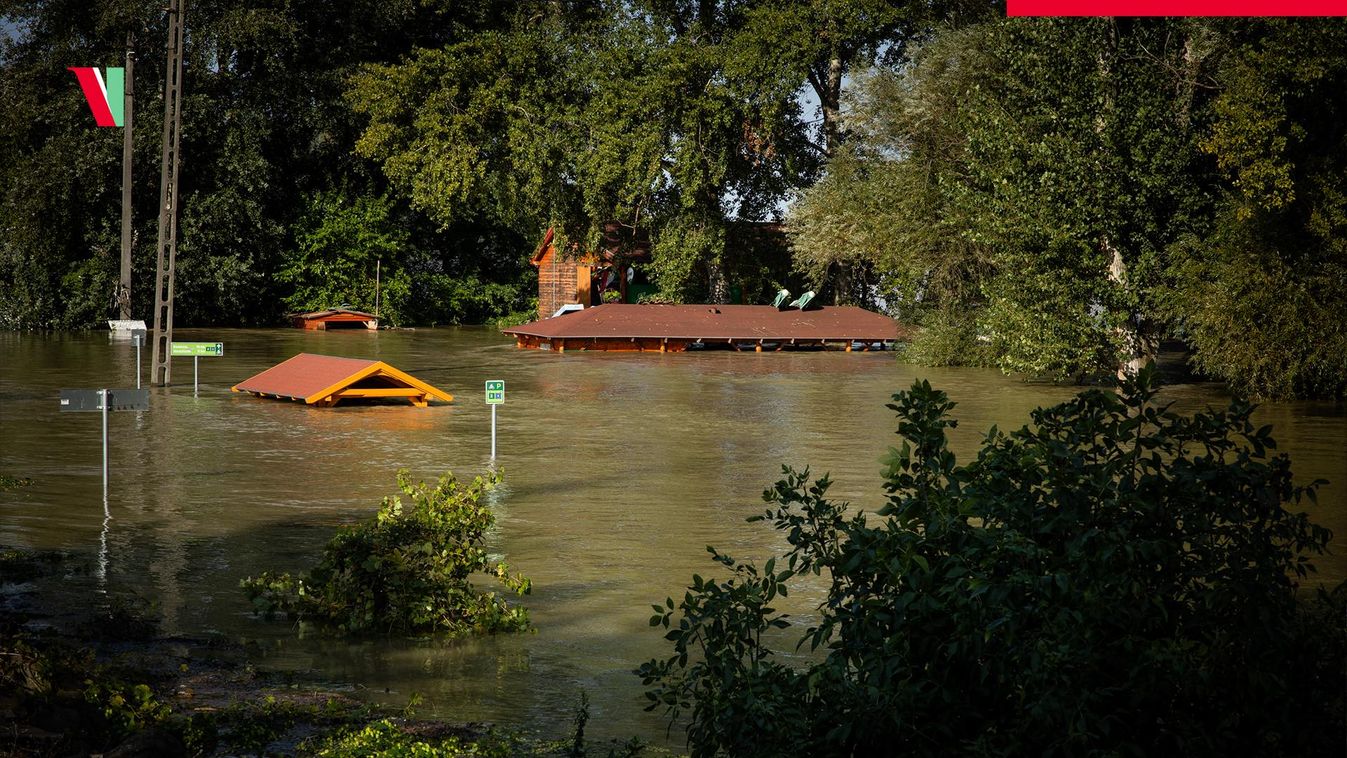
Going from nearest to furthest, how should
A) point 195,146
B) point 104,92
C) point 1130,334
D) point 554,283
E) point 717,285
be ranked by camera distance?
point 1130,334, point 104,92, point 717,285, point 195,146, point 554,283

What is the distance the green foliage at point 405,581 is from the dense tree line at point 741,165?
17.4 meters

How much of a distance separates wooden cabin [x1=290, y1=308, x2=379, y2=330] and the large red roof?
12.3m

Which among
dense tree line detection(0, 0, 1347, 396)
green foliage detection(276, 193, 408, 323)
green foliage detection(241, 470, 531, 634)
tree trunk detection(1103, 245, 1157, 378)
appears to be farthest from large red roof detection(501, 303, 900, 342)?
green foliage detection(241, 470, 531, 634)

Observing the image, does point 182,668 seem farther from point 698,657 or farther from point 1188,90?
point 1188,90

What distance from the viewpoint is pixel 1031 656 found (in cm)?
454

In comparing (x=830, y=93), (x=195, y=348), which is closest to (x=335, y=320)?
(x=830, y=93)

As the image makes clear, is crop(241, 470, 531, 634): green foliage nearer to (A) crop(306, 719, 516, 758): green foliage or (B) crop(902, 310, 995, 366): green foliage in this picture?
(A) crop(306, 719, 516, 758): green foliage

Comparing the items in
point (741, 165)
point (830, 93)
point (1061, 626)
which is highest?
point (830, 93)

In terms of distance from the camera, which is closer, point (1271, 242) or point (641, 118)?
point (1271, 242)

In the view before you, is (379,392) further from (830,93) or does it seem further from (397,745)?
(830,93)

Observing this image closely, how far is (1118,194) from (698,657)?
19.6m

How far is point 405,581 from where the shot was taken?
892 cm

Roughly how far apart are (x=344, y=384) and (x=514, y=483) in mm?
8880

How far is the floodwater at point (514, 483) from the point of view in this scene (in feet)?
27.6
